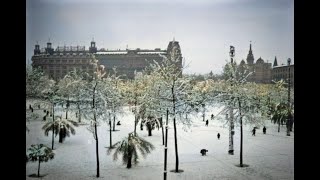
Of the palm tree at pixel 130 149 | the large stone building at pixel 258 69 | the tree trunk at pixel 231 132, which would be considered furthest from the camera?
the large stone building at pixel 258 69

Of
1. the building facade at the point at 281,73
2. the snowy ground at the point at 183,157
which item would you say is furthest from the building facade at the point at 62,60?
the building facade at the point at 281,73

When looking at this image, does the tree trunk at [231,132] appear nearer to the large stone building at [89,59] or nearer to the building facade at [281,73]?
the building facade at [281,73]

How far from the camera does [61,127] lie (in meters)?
9.73

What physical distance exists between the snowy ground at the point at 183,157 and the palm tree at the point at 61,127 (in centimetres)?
17

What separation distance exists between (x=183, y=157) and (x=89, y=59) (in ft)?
15.4

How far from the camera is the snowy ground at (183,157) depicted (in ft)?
24.5

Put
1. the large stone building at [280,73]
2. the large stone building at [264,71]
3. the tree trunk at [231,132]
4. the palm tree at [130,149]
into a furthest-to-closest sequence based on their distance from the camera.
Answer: the large stone building at [280,73], the large stone building at [264,71], the tree trunk at [231,132], the palm tree at [130,149]

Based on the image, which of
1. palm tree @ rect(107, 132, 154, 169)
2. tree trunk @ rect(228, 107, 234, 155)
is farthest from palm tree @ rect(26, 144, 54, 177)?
tree trunk @ rect(228, 107, 234, 155)

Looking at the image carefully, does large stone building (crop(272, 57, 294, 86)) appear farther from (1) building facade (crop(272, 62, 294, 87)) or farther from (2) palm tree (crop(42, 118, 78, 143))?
(2) palm tree (crop(42, 118, 78, 143))

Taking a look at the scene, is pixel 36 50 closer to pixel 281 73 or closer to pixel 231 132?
pixel 231 132

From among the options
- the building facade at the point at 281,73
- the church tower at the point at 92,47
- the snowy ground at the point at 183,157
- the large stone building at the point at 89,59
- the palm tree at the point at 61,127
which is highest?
the church tower at the point at 92,47
